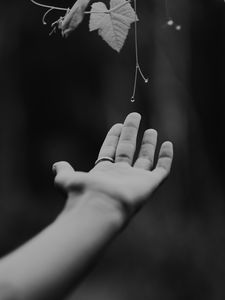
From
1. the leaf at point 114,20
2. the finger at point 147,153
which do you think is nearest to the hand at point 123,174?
the finger at point 147,153

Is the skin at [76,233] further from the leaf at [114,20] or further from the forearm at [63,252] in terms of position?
the leaf at [114,20]

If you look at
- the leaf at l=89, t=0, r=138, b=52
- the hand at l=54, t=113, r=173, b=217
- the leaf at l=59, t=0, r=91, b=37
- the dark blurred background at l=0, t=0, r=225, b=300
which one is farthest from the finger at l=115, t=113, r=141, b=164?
the dark blurred background at l=0, t=0, r=225, b=300

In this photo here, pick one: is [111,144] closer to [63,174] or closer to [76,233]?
[63,174]

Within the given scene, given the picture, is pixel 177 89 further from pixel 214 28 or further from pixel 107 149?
pixel 107 149

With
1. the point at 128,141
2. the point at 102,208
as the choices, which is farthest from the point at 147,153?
the point at 102,208

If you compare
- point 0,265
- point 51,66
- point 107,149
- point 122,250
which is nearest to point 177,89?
point 51,66

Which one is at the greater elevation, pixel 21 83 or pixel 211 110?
pixel 21 83
